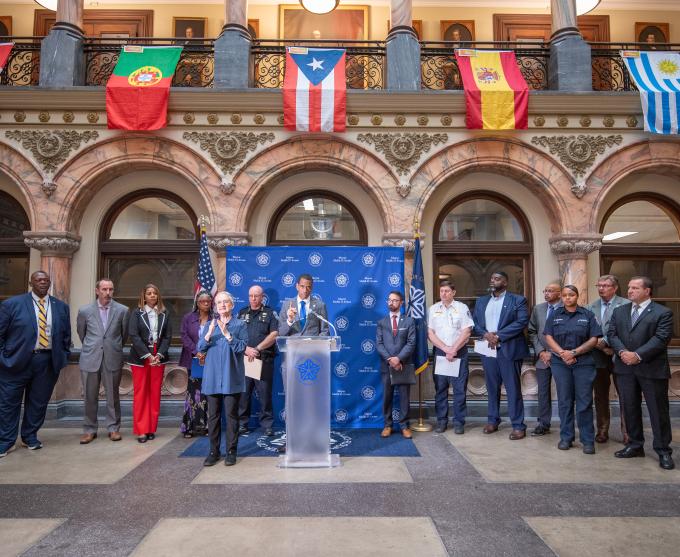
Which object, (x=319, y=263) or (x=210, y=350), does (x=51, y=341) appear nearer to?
(x=210, y=350)

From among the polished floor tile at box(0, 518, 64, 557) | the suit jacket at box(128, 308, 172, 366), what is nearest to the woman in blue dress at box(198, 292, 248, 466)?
the suit jacket at box(128, 308, 172, 366)

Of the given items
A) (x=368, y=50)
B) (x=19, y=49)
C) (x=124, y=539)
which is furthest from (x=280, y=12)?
(x=124, y=539)

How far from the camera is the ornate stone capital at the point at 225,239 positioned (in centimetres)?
775

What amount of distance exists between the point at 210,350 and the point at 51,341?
231cm

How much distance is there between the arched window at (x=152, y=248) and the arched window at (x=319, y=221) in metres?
1.66

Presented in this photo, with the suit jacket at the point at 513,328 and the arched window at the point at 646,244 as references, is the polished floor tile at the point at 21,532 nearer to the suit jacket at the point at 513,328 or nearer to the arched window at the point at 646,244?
the suit jacket at the point at 513,328

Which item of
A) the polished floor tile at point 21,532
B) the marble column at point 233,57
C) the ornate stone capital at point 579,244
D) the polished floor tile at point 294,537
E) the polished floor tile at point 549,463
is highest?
the marble column at point 233,57

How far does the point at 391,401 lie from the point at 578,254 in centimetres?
418

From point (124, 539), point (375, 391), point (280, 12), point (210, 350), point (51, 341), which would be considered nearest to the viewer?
point (124, 539)

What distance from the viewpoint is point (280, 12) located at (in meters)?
10.4

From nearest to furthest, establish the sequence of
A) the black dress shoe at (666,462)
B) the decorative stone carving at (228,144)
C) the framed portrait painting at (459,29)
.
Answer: the black dress shoe at (666,462) → the decorative stone carving at (228,144) → the framed portrait painting at (459,29)

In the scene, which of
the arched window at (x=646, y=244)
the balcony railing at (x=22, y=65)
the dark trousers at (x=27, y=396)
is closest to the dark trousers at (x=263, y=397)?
the dark trousers at (x=27, y=396)

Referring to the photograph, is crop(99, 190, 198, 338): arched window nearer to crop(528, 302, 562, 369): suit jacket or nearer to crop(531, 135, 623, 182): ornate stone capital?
crop(528, 302, 562, 369): suit jacket

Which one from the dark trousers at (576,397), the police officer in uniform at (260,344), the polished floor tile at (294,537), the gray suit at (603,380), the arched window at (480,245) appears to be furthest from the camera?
the arched window at (480,245)
